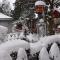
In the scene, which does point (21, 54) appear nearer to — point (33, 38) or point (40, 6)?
point (40, 6)

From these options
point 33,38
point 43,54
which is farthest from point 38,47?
point 33,38

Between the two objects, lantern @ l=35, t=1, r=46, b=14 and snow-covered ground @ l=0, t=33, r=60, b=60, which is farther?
lantern @ l=35, t=1, r=46, b=14

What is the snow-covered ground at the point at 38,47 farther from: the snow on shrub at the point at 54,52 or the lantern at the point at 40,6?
the lantern at the point at 40,6

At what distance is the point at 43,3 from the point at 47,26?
132 centimetres

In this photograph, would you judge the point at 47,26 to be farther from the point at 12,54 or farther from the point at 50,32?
the point at 12,54

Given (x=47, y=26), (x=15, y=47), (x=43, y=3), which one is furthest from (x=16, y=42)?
(x=47, y=26)

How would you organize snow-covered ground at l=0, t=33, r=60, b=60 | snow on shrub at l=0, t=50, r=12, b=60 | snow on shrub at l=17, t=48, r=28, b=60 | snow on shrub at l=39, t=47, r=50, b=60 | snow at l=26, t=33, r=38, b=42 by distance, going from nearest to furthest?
snow on shrub at l=0, t=50, r=12, b=60 → snow-covered ground at l=0, t=33, r=60, b=60 → snow on shrub at l=17, t=48, r=28, b=60 → snow on shrub at l=39, t=47, r=50, b=60 → snow at l=26, t=33, r=38, b=42

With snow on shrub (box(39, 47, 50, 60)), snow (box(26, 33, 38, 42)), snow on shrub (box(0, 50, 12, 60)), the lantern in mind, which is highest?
the lantern

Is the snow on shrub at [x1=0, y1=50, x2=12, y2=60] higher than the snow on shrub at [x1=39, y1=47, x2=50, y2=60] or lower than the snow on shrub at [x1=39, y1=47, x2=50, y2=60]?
higher

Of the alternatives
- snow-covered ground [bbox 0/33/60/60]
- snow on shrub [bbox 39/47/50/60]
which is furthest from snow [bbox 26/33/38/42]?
snow on shrub [bbox 39/47/50/60]

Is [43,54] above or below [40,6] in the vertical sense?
below

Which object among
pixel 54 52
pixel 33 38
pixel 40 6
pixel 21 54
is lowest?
pixel 33 38

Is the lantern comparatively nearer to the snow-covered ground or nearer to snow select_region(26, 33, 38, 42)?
snow select_region(26, 33, 38, 42)

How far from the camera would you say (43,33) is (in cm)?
998
